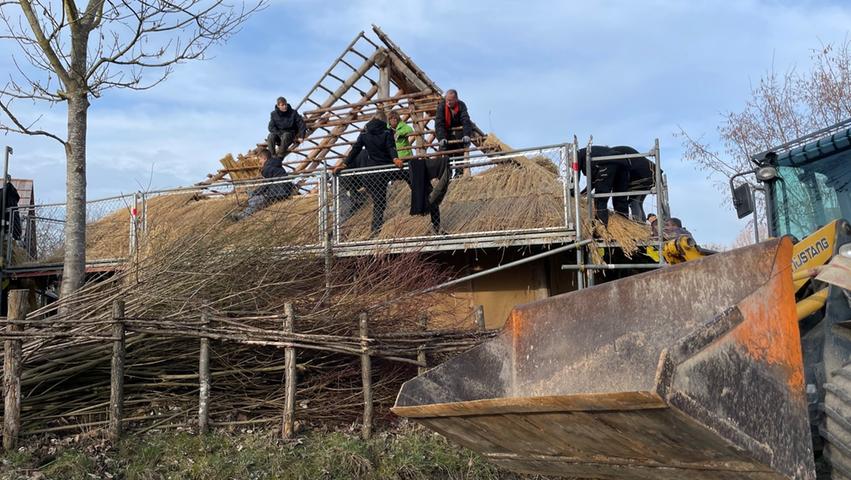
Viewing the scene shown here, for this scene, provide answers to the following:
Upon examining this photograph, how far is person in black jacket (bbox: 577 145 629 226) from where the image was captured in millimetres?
10516

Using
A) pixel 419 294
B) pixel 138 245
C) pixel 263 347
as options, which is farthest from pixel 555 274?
pixel 138 245

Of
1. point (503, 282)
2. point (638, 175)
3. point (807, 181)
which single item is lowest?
point (503, 282)

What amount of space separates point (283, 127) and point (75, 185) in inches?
237

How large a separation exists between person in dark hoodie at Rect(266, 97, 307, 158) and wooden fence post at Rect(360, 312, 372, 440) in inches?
284

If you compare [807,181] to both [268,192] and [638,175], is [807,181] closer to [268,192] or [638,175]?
[638,175]

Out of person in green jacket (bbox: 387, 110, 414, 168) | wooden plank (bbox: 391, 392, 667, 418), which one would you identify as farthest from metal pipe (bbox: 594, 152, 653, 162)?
wooden plank (bbox: 391, 392, 667, 418)

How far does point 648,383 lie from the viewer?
16.1 feet

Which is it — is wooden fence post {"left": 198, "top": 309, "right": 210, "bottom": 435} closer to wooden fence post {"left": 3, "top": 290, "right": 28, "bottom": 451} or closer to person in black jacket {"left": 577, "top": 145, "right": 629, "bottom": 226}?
wooden fence post {"left": 3, "top": 290, "right": 28, "bottom": 451}

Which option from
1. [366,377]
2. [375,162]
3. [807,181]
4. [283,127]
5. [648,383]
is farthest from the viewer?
[283,127]

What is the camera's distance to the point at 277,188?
11.5m

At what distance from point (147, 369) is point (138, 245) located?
5.70 ft

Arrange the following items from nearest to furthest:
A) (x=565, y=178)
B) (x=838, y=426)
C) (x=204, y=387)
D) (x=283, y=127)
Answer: (x=838, y=426) < (x=204, y=387) < (x=565, y=178) < (x=283, y=127)

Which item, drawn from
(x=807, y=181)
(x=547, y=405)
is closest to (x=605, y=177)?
(x=807, y=181)

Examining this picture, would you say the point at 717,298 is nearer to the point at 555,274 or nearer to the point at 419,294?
the point at 419,294
